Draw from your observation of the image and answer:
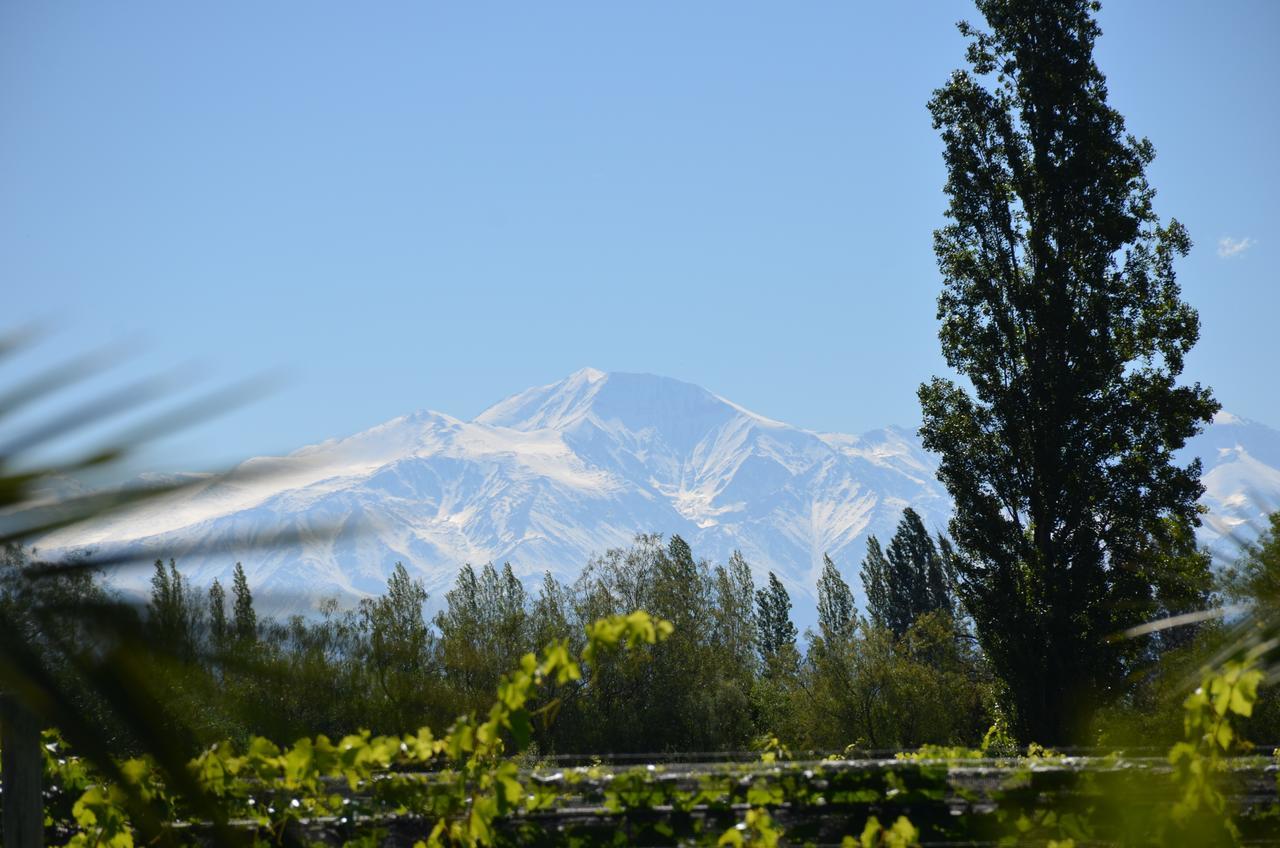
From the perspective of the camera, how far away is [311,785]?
2.67 m

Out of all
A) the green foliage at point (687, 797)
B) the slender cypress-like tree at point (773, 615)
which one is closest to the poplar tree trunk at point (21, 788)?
the green foliage at point (687, 797)

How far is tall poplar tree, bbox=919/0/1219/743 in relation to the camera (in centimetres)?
1537

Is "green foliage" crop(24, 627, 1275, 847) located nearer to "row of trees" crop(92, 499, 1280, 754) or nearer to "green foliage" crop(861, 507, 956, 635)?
"row of trees" crop(92, 499, 1280, 754)

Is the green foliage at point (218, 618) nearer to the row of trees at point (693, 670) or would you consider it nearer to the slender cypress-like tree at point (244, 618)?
the slender cypress-like tree at point (244, 618)

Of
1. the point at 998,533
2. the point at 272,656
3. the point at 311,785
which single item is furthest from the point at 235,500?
the point at 998,533

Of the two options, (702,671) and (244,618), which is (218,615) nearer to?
(244,618)

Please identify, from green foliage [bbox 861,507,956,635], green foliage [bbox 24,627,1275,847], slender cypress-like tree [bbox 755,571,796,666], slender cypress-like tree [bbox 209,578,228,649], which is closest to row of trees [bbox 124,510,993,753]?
green foliage [bbox 861,507,956,635]

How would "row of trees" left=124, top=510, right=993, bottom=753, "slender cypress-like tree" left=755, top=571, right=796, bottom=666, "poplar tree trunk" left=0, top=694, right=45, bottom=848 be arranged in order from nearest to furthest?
1. "poplar tree trunk" left=0, top=694, right=45, bottom=848
2. "row of trees" left=124, top=510, right=993, bottom=753
3. "slender cypress-like tree" left=755, top=571, right=796, bottom=666

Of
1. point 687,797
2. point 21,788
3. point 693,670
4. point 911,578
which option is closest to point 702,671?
point 693,670

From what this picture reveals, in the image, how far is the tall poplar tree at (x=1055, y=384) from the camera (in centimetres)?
1537

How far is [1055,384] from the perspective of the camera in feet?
51.6

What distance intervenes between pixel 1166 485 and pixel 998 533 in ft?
7.56

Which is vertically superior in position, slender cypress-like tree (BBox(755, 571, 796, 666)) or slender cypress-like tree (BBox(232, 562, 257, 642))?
slender cypress-like tree (BBox(755, 571, 796, 666))

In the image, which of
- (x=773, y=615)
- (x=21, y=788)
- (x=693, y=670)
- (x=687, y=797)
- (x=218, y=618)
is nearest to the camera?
(x=218, y=618)
